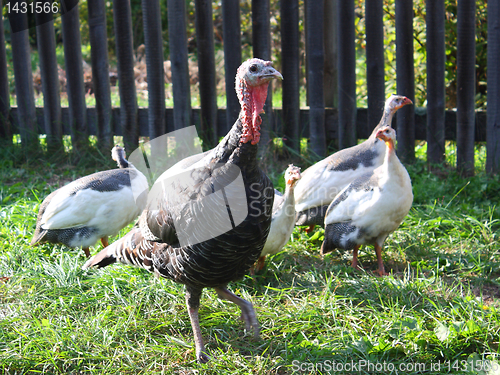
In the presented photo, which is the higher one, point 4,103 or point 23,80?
point 23,80

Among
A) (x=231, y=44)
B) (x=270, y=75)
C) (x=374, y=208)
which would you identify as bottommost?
(x=374, y=208)

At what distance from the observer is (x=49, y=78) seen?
222 inches

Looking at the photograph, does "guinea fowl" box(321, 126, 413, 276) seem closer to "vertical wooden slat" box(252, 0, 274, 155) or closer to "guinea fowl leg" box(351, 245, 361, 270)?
"guinea fowl leg" box(351, 245, 361, 270)

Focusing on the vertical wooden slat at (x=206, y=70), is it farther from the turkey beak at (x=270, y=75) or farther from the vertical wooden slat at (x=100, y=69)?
the turkey beak at (x=270, y=75)

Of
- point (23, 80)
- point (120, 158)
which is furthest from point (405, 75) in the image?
point (23, 80)

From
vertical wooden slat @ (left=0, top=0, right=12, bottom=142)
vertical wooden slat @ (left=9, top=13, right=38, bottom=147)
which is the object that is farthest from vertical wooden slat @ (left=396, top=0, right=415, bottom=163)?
vertical wooden slat @ (left=0, top=0, right=12, bottom=142)

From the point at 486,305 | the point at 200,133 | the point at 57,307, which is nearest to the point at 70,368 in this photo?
the point at 57,307

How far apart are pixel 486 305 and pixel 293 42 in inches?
124

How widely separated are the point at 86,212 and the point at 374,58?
3051mm

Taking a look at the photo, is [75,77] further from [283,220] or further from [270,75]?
[270,75]

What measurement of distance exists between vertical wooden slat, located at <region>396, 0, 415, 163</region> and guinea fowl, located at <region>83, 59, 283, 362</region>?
2742 millimetres

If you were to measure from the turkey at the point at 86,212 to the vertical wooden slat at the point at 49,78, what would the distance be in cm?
242

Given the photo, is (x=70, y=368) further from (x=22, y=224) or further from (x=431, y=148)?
(x=431, y=148)

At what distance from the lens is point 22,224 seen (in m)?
3.97
